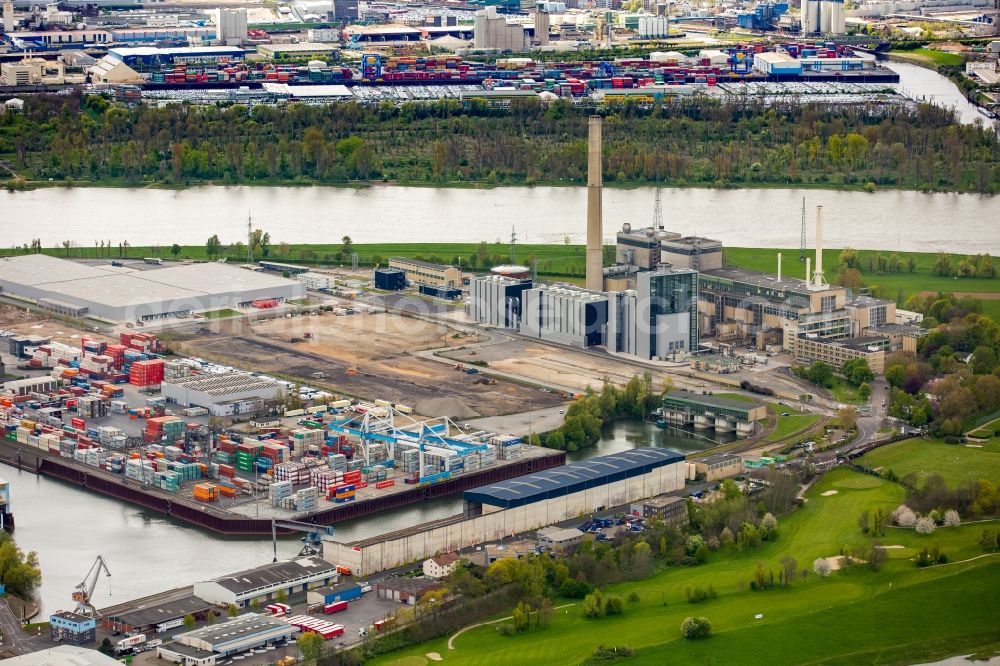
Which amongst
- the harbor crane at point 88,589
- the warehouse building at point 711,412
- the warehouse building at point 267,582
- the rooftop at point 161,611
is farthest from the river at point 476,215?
the rooftop at point 161,611

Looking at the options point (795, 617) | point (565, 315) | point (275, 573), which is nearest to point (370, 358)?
point (565, 315)

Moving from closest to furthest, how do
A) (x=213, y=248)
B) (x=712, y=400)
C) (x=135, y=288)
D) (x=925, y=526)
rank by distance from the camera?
1. (x=925, y=526)
2. (x=712, y=400)
3. (x=135, y=288)
4. (x=213, y=248)

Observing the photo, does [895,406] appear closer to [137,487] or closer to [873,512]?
[873,512]

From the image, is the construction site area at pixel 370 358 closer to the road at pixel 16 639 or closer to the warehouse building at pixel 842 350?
the warehouse building at pixel 842 350

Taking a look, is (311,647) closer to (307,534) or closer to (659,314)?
(307,534)

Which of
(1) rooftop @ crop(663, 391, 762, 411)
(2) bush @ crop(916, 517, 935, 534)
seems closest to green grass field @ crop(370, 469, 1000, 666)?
(2) bush @ crop(916, 517, 935, 534)

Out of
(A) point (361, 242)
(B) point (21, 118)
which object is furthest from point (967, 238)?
(B) point (21, 118)

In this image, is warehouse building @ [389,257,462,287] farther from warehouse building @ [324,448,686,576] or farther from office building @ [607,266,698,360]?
warehouse building @ [324,448,686,576]
